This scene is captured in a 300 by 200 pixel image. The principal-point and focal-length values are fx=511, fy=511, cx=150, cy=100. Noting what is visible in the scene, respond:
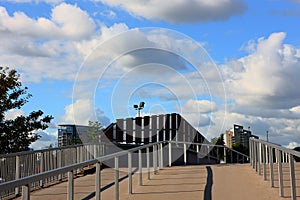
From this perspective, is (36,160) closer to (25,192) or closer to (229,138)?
(25,192)

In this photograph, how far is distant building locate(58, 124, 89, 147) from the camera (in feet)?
106

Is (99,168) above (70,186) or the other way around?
above

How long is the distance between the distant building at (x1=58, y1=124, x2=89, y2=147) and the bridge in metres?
11.8

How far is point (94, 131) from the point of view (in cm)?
3244

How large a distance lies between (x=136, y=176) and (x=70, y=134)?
20.6 meters

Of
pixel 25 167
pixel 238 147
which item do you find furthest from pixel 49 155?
pixel 238 147

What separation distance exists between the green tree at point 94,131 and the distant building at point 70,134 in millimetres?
437

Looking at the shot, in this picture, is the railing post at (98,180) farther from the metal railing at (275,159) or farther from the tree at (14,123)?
the tree at (14,123)

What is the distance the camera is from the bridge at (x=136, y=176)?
6699 mm

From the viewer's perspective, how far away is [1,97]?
22406mm

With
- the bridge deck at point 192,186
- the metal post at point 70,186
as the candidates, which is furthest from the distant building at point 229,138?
the metal post at point 70,186

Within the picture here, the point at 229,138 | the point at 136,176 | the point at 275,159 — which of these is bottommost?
the point at 136,176

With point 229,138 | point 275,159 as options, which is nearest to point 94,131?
point 275,159

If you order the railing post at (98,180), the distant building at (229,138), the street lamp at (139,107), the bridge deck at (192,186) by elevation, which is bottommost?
the bridge deck at (192,186)
